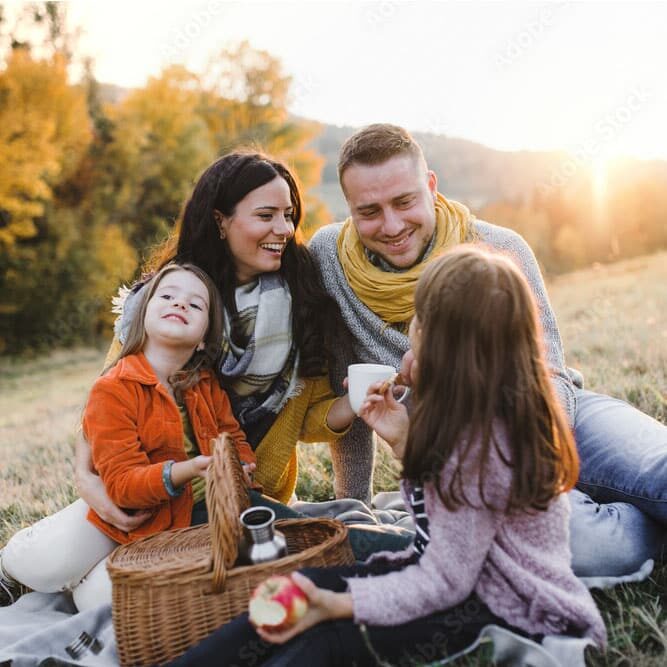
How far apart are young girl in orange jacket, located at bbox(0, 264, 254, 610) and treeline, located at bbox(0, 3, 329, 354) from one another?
569 inches

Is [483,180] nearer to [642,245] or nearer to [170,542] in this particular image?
[642,245]

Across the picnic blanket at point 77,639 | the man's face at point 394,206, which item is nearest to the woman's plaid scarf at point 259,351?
the man's face at point 394,206

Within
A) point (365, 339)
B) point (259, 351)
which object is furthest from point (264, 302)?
point (365, 339)

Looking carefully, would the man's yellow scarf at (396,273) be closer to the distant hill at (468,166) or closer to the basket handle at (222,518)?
the basket handle at (222,518)

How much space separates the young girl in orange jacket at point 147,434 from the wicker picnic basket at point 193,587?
0.40 meters

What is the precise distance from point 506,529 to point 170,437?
4.59 feet

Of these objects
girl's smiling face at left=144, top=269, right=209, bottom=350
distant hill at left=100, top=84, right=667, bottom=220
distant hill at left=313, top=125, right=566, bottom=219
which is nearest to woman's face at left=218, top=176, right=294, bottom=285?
girl's smiling face at left=144, top=269, right=209, bottom=350

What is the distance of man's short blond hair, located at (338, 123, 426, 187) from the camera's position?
300cm

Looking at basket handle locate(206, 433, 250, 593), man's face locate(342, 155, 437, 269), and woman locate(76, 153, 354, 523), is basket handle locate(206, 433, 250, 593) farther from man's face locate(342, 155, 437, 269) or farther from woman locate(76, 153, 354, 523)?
man's face locate(342, 155, 437, 269)

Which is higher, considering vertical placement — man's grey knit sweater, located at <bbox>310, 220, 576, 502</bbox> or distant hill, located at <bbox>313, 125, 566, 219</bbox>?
distant hill, located at <bbox>313, 125, 566, 219</bbox>

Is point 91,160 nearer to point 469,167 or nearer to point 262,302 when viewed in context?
point 262,302

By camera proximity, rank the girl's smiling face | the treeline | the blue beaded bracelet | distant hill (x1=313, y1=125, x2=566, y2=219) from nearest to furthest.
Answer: the blue beaded bracelet
the girl's smiling face
the treeline
distant hill (x1=313, y1=125, x2=566, y2=219)

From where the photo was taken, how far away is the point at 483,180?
2611 inches

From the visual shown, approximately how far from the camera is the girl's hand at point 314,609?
176 cm
